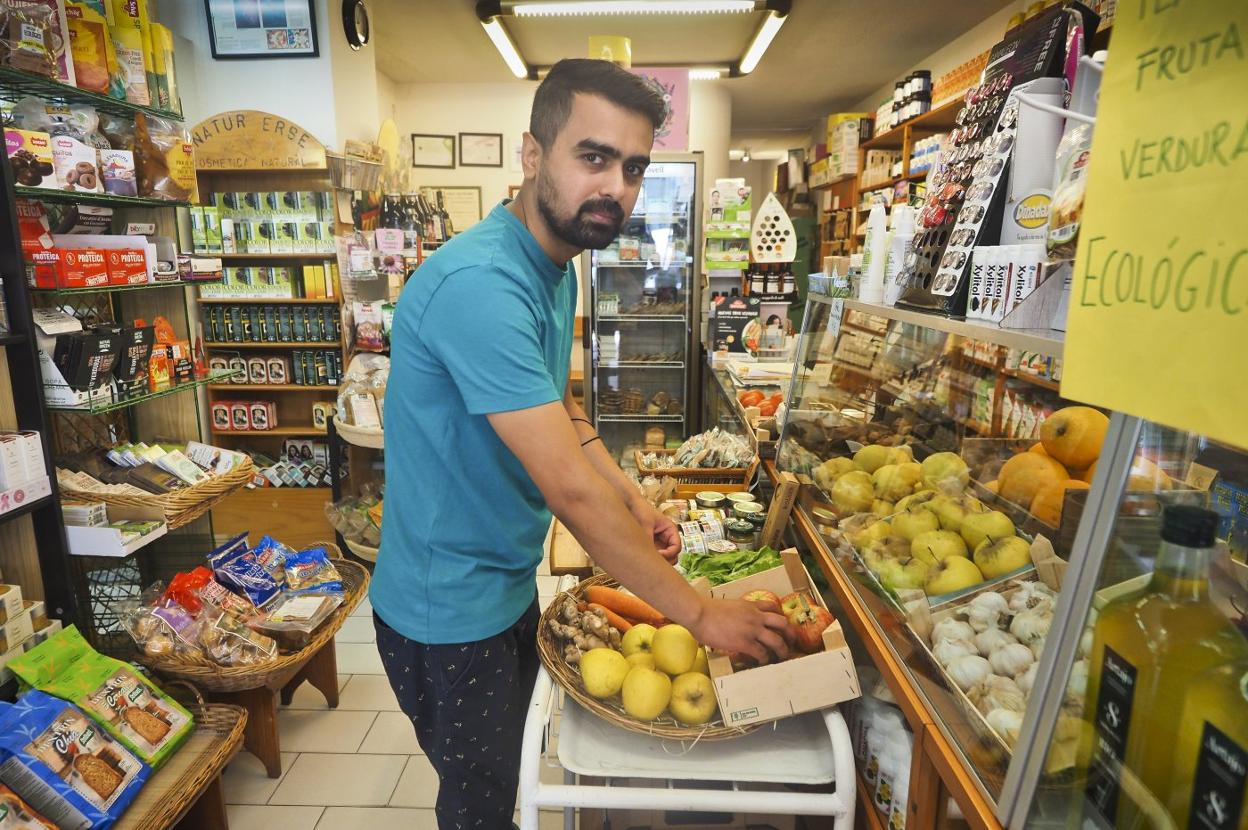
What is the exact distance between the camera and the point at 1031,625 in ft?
3.72

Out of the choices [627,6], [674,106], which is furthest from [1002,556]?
[674,106]

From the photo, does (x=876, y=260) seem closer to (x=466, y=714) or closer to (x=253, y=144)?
(x=466, y=714)

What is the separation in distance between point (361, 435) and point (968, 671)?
339 cm

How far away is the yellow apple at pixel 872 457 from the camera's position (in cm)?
189

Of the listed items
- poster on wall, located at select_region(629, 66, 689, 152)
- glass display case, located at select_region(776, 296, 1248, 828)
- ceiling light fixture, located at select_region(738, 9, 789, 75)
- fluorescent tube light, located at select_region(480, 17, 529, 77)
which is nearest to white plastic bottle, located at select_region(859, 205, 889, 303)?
glass display case, located at select_region(776, 296, 1248, 828)

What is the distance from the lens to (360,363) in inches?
179

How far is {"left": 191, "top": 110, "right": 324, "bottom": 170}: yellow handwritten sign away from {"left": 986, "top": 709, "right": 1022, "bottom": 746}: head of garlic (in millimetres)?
4839

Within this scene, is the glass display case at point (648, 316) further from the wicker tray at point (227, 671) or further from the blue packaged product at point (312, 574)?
the wicker tray at point (227, 671)

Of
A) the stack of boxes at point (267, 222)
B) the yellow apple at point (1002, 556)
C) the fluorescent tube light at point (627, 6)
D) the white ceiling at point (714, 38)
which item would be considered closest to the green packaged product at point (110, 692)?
the yellow apple at point (1002, 556)

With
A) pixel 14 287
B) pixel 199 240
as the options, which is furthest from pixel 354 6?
pixel 14 287

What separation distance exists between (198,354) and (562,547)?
1.87 m

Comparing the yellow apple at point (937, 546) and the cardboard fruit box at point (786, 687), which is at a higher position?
the yellow apple at point (937, 546)

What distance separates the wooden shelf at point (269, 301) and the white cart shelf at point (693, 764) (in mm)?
4024

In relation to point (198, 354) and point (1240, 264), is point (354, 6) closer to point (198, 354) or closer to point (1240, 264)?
point (198, 354)
